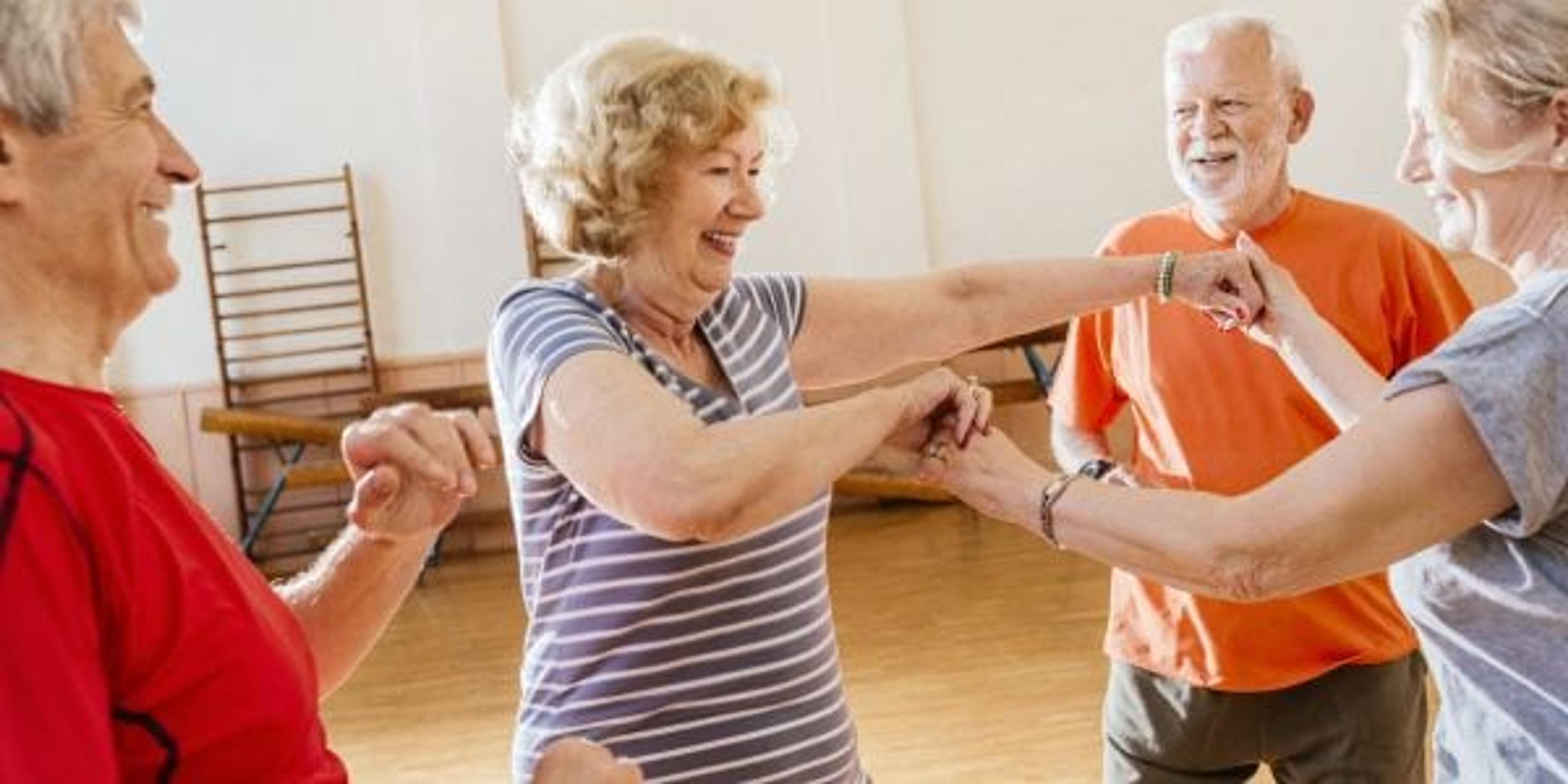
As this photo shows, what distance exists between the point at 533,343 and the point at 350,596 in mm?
307

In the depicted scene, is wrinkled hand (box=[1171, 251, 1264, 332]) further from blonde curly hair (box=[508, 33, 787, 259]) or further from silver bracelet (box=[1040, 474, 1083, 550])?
blonde curly hair (box=[508, 33, 787, 259])

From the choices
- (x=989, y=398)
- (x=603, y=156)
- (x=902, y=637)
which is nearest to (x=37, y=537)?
(x=603, y=156)

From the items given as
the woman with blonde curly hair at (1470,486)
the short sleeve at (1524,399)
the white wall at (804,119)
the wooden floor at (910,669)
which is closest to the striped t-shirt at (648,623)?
the woman with blonde curly hair at (1470,486)

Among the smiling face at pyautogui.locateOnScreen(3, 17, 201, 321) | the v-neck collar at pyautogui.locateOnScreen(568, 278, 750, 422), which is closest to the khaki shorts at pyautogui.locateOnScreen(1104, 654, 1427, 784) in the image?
the v-neck collar at pyautogui.locateOnScreen(568, 278, 750, 422)

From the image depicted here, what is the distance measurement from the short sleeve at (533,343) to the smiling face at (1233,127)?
4.34 ft

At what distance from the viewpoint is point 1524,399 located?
4.61 ft

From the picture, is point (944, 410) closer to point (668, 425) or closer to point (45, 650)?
point (668, 425)

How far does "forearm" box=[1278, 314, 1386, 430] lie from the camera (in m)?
2.15

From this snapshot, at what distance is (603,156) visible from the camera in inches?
70.4

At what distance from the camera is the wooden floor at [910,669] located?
4.56 m

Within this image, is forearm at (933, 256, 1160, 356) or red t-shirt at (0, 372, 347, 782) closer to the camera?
red t-shirt at (0, 372, 347, 782)

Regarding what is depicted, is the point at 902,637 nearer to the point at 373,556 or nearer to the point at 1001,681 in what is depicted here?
the point at 1001,681

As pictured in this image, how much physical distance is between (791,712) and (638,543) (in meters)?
0.26

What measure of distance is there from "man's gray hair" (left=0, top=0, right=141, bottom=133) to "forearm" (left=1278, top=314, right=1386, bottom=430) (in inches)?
62.0
